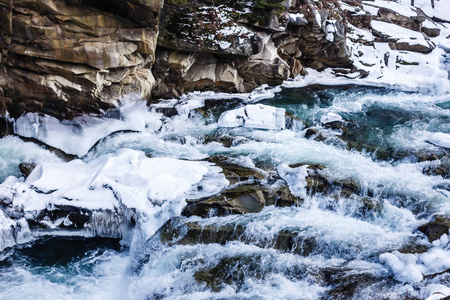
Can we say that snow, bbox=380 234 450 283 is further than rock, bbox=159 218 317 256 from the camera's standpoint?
No

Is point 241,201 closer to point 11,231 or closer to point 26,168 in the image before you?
point 11,231

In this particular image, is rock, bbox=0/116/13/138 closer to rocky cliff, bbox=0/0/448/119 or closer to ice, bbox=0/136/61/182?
ice, bbox=0/136/61/182

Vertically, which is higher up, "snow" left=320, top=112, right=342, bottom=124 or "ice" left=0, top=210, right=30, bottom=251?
"snow" left=320, top=112, right=342, bottom=124

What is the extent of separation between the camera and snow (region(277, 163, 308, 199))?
26.4ft

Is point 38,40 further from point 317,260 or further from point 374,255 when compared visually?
point 374,255

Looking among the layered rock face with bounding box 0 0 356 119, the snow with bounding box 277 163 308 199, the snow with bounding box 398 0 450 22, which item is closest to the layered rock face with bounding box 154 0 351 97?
the layered rock face with bounding box 0 0 356 119

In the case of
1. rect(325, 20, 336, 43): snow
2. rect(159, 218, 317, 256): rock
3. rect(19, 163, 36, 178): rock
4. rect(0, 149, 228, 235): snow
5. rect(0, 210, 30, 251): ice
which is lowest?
rect(0, 210, 30, 251): ice

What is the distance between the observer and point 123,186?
775 cm

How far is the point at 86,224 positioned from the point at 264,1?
32.3 ft

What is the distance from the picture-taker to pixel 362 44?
18.8 m

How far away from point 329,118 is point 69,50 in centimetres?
819

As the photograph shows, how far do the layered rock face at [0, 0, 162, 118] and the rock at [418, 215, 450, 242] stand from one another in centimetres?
832

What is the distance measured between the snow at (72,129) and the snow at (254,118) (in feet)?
9.65

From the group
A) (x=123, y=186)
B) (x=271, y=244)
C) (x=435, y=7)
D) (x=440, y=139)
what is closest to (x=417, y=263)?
(x=271, y=244)
